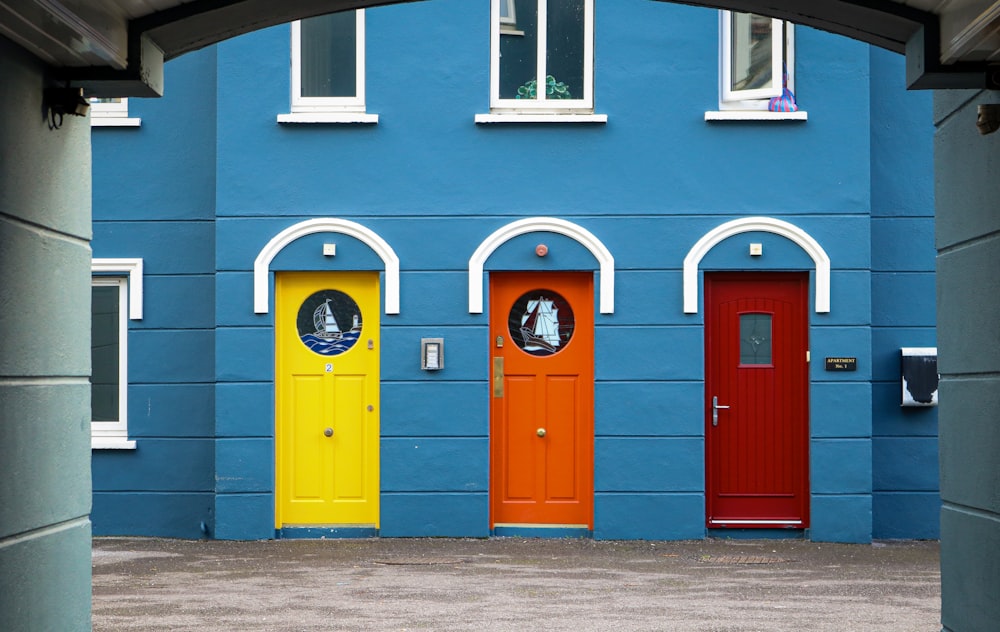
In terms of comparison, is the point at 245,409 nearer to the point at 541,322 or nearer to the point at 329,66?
the point at 541,322

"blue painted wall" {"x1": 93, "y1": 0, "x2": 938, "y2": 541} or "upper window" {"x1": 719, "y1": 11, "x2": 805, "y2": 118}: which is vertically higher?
"upper window" {"x1": 719, "y1": 11, "x2": 805, "y2": 118}

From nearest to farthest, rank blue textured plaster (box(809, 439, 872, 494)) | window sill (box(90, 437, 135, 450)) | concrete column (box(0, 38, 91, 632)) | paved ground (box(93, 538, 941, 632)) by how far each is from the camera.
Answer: concrete column (box(0, 38, 91, 632)) < paved ground (box(93, 538, 941, 632)) < blue textured plaster (box(809, 439, 872, 494)) < window sill (box(90, 437, 135, 450))

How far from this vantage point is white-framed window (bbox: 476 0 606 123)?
1155 centimetres

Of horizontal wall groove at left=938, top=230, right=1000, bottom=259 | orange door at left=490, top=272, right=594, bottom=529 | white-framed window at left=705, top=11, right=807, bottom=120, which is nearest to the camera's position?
horizontal wall groove at left=938, top=230, right=1000, bottom=259

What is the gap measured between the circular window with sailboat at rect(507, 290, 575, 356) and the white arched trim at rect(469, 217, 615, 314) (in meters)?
0.37

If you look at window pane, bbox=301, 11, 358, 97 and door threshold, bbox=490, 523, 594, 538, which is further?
window pane, bbox=301, 11, 358, 97

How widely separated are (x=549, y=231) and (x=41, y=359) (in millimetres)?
6926

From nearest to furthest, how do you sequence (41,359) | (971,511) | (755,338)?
1. (41,359)
2. (971,511)
3. (755,338)

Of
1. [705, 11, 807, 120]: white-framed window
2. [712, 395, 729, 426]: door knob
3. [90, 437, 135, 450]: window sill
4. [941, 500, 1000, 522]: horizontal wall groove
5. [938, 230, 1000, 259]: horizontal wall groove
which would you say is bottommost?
[90, 437, 135, 450]: window sill

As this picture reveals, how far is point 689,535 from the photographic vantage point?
11.3 metres

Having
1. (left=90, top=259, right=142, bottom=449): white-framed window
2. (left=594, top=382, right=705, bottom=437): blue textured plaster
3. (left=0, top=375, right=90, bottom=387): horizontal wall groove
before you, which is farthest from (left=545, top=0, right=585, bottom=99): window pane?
(left=0, top=375, right=90, bottom=387): horizontal wall groove

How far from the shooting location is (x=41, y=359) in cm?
489

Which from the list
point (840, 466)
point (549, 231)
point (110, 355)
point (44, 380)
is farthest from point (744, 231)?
point (44, 380)

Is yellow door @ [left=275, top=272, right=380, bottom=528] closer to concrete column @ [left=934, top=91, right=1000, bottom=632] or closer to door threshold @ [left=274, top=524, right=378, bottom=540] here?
door threshold @ [left=274, top=524, right=378, bottom=540]
